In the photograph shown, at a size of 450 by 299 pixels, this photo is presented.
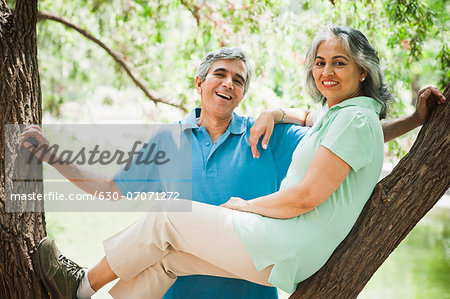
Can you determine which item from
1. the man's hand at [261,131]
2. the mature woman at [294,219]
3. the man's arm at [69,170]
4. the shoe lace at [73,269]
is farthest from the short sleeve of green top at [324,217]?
the man's arm at [69,170]

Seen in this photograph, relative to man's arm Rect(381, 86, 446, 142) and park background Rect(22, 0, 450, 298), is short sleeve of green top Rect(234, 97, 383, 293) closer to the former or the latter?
man's arm Rect(381, 86, 446, 142)

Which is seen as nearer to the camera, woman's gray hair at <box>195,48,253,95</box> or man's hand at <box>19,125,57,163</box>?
man's hand at <box>19,125,57,163</box>

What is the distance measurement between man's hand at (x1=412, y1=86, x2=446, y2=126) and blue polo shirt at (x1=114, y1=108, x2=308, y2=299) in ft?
1.75

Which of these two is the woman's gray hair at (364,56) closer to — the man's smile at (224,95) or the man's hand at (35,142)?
the man's smile at (224,95)

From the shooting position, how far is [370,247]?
1.98 meters

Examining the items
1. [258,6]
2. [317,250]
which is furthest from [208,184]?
[258,6]

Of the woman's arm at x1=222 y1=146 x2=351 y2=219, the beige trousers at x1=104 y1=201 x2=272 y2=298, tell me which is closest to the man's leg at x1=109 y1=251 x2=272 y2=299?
the beige trousers at x1=104 y1=201 x2=272 y2=298

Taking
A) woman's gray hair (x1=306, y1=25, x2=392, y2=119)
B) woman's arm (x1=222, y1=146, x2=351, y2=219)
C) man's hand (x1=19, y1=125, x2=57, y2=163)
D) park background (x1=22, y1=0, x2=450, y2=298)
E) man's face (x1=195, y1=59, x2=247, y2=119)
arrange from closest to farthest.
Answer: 1. woman's arm (x1=222, y1=146, x2=351, y2=219)
2. woman's gray hair (x1=306, y1=25, x2=392, y2=119)
3. man's hand (x1=19, y1=125, x2=57, y2=163)
4. man's face (x1=195, y1=59, x2=247, y2=119)
5. park background (x1=22, y1=0, x2=450, y2=298)

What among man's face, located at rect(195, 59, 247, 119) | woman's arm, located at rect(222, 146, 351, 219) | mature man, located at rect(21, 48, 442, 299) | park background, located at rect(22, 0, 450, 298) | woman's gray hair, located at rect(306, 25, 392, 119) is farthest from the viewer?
park background, located at rect(22, 0, 450, 298)

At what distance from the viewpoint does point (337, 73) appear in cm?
205

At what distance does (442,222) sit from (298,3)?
655cm

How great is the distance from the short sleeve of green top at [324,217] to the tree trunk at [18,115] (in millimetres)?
926

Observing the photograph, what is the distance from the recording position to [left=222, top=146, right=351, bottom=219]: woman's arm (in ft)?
5.95

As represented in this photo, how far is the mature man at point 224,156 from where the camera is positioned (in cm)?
233
